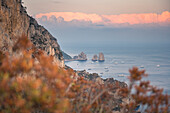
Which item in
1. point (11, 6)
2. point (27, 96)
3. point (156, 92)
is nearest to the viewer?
point (27, 96)

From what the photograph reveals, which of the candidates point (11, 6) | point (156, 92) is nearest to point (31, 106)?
point (156, 92)

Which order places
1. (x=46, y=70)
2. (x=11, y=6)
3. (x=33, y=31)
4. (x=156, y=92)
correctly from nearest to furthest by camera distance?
(x=46, y=70) → (x=156, y=92) → (x=11, y=6) → (x=33, y=31)

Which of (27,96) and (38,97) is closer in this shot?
(38,97)

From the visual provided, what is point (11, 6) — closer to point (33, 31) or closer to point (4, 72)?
point (33, 31)

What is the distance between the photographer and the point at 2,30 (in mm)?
21562

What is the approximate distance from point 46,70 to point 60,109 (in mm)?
1615

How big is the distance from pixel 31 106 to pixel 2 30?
58.1 feet

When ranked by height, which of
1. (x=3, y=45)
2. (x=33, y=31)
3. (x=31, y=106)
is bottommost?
(x=31, y=106)

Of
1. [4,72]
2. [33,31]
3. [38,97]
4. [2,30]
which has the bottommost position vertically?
[38,97]

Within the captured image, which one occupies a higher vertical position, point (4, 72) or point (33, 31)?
point (33, 31)

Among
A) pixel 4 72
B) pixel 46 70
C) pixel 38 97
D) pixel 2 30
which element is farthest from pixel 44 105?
pixel 2 30

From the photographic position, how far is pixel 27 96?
20.5 feet

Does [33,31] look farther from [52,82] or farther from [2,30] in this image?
[52,82]

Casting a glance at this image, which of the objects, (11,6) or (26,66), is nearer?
(26,66)
